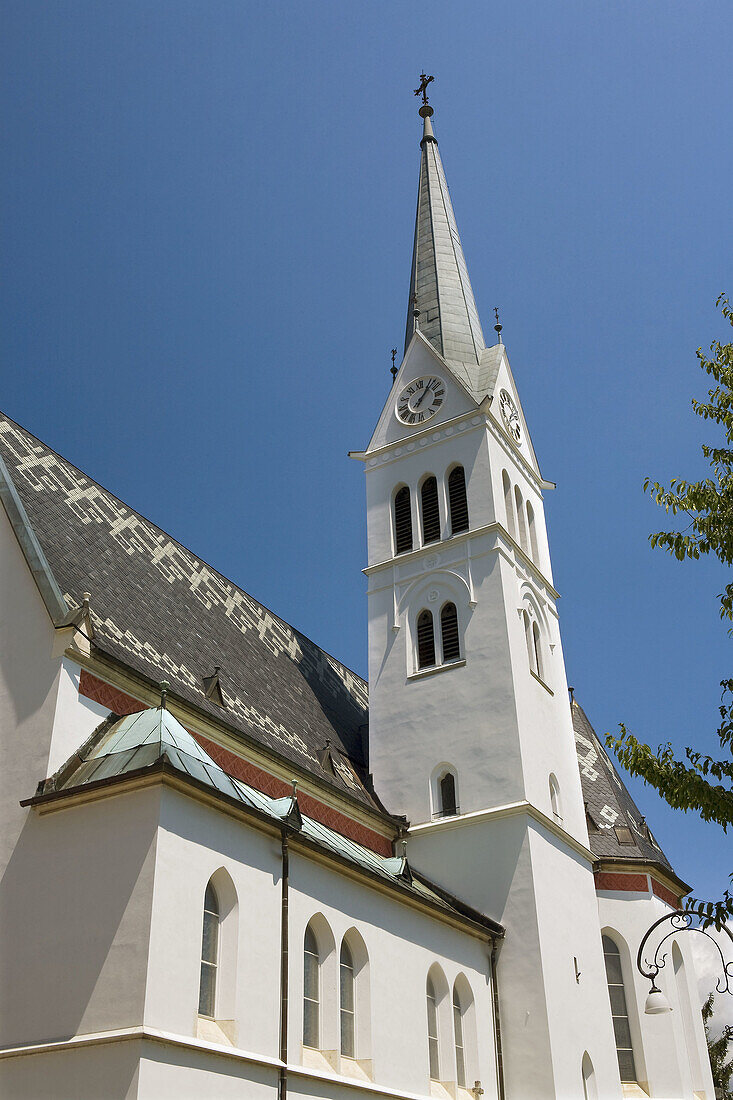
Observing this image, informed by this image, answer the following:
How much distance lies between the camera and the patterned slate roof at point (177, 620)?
23.2m

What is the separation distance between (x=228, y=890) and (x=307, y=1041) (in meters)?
3.48

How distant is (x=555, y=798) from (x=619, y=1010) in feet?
19.7

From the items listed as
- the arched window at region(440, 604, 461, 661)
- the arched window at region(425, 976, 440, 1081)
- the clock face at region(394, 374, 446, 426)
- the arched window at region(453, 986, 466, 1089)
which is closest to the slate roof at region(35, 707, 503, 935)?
the arched window at region(425, 976, 440, 1081)

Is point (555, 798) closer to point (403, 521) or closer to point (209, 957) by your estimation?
point (403, 521)

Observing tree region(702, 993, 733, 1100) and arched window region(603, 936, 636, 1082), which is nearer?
arched window region(603, 936, 636, 1082)

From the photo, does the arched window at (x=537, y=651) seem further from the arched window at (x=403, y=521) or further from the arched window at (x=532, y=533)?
the arched window at (x=403, y=521)

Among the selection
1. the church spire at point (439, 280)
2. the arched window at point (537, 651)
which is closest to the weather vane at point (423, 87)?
the church spire at point (439, 280)

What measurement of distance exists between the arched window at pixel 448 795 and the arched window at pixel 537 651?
4515 mm

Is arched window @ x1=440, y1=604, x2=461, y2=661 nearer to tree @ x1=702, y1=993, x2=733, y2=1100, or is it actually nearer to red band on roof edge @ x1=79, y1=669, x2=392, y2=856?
red band on roof edge @ x1=79, y1=669, x2=392, y2=856

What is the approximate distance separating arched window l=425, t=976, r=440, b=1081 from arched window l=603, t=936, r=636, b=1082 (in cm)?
889

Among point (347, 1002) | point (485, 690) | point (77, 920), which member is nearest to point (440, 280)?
point (485, 690)

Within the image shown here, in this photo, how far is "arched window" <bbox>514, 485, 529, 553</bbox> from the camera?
113 ft

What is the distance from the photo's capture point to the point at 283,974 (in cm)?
1789

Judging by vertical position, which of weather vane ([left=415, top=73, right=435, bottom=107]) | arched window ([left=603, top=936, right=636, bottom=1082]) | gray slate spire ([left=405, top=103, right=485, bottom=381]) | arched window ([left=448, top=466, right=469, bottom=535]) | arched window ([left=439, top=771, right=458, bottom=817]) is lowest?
arched window ([left=603, top=936, right=636, bottom=1082])
